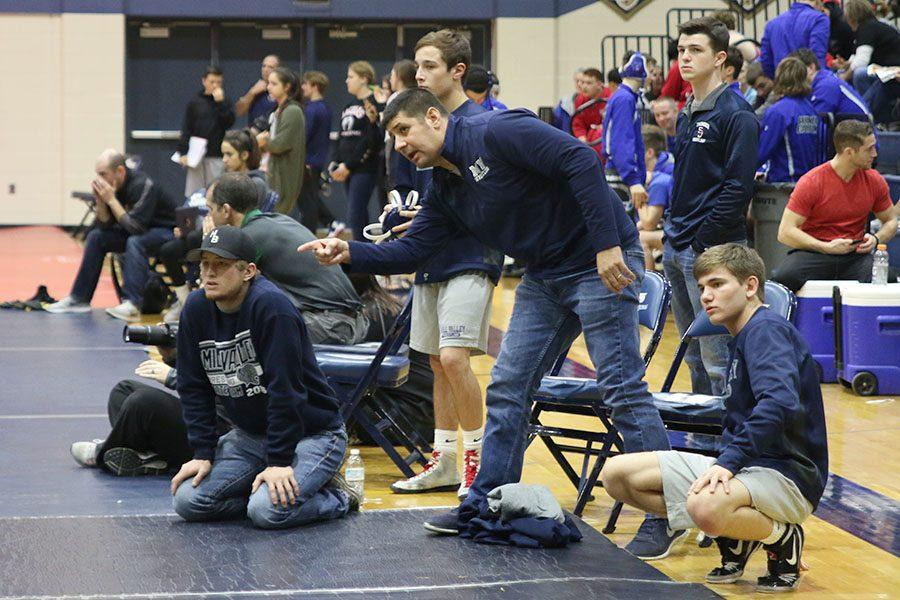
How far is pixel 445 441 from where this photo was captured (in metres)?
5.61

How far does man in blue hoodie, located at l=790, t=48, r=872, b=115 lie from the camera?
949 cm

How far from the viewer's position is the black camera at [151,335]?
18.5ft

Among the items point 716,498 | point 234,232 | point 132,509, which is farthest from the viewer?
point 132,509

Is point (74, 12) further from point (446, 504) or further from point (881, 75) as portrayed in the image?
point (446, 504)

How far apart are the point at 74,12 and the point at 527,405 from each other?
15.2 metres

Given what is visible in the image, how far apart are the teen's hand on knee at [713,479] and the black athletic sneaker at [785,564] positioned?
0.34 m

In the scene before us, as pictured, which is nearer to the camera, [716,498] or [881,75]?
[716,498]

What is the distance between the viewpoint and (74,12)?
59.6 ft

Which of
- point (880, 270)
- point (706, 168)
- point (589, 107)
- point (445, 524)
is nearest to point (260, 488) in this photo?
point (445, 524)

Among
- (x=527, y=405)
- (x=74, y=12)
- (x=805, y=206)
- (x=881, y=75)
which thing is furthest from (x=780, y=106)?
(x=74, y=12)

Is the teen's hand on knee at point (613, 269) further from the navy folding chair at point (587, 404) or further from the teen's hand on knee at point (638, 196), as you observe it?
the teen's hand on knee at point (638, 196)

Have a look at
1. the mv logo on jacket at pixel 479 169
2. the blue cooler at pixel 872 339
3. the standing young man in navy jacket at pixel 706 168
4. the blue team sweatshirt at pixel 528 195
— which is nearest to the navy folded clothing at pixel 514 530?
the blue team sweatshirt at pixel 528 195

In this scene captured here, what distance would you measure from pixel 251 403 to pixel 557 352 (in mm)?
1158

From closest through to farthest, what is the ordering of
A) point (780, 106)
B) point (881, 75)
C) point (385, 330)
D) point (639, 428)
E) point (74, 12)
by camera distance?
point (639, 428)
point (385, 330)
point (780, 106)
point (881, 75)
point (74, 12)
